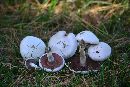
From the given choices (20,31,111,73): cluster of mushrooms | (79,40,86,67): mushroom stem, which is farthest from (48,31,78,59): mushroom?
(79,40,86,67): mushroom stem

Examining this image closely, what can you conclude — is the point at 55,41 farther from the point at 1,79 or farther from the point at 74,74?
the point at 1,79

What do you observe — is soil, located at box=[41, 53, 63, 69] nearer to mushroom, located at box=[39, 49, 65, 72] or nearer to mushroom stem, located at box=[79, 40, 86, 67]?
mushroom, located at box=[39, 49, 65, 72]

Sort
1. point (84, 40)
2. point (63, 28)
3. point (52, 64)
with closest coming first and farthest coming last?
point (84, 40)
point (52, 64)
point (63, 28)

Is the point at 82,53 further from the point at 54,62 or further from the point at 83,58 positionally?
the point at 54,62

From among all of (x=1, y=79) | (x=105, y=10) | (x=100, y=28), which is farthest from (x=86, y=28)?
(x=1, y=79)

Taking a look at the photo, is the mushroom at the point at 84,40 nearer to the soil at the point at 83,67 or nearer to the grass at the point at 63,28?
the soil at the point at 83,67

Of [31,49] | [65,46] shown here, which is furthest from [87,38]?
[31,49]
